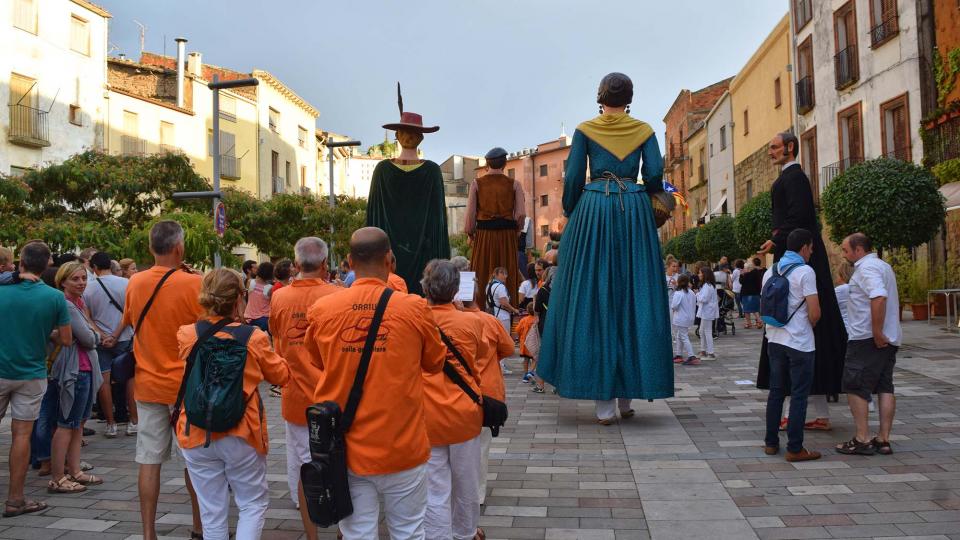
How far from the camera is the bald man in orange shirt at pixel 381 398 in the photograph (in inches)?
123

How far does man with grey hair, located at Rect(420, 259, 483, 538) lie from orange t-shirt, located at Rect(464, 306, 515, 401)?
15 centimetres

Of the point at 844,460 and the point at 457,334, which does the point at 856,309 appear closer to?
the point at 844,460

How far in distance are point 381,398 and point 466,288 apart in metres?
1.59

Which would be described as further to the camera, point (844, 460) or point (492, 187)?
point (492, 187)

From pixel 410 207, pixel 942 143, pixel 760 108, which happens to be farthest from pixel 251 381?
pixel 760 108

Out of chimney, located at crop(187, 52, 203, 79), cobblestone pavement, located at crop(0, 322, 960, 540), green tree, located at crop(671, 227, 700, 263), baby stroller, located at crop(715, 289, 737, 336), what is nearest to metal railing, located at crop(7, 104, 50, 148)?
chimney, located at crop(187, 52, 203, 79)

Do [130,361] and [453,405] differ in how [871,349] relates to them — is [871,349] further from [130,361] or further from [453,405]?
[130,361]

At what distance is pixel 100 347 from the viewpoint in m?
7.45

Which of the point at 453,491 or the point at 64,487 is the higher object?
the point at 453,491

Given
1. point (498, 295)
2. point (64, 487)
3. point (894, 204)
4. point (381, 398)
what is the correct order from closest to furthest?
point (381, 398) → point (64, 487) → point (498, 295) → point (894, 204)

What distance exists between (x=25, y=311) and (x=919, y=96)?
20.3 m

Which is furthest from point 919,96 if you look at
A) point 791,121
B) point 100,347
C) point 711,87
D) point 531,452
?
point 711,87

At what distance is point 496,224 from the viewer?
9.73 metres

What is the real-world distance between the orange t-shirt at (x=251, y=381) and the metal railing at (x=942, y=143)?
18432mm
